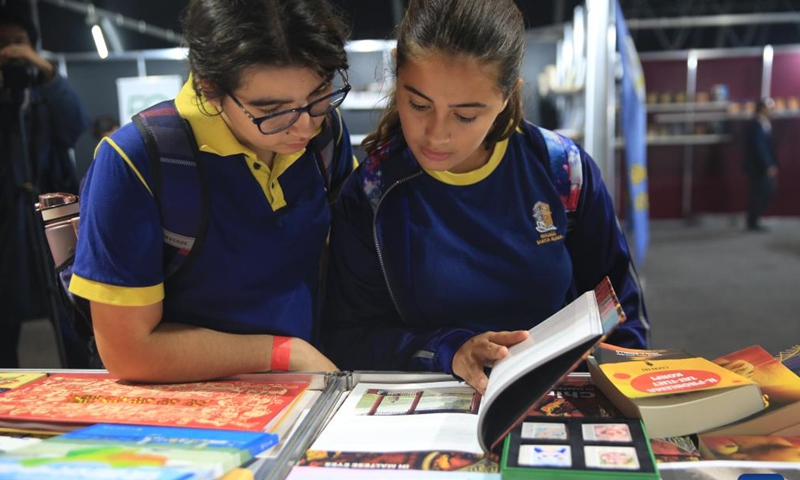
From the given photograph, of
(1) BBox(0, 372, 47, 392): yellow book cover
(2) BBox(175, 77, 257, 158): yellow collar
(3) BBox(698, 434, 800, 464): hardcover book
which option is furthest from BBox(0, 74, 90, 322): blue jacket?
(3) BBox(698, 434, 800, 464): hardcover book

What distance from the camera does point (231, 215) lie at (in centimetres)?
107

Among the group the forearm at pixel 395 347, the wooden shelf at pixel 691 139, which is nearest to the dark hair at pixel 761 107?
→ the wooden shelf at pixel 691 139

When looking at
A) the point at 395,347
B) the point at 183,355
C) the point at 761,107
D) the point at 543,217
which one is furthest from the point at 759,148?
the point at 183,355

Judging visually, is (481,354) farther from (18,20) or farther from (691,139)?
(691,139)

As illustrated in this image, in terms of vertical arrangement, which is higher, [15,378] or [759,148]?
[15,378]

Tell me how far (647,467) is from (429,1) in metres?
0.81

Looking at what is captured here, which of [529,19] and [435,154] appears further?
[529,19]

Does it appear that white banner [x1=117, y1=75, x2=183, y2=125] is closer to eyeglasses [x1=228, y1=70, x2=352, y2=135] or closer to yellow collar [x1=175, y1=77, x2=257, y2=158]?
yellow collar [x1=175, y1=77, x2=257, y2=158]

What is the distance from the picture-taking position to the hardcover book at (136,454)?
2.09ft

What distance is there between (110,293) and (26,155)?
142 cm

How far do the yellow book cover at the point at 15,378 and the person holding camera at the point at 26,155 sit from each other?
573 mm

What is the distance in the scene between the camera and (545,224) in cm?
122

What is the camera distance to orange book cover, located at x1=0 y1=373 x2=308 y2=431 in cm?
85

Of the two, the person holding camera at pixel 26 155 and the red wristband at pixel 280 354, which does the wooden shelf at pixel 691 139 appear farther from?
the red wristband at pixel 280 354
